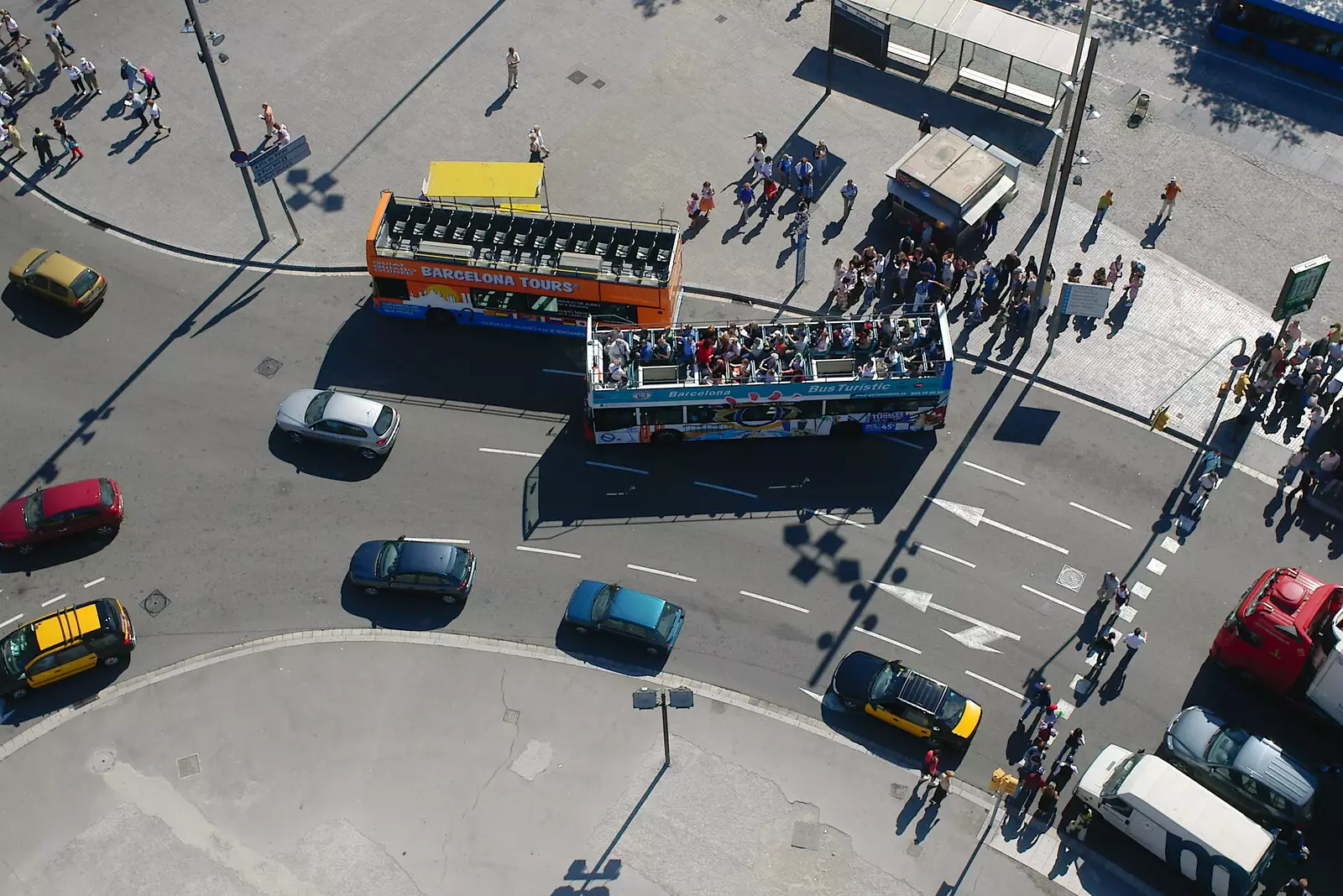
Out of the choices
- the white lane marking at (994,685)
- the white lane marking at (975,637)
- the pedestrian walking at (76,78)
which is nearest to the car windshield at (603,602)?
the white lane marking at (975,637)

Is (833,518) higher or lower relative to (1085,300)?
lower

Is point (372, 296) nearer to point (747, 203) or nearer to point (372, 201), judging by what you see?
point (372, 201)

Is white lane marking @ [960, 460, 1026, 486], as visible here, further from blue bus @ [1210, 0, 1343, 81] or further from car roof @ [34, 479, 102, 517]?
car roof @ [34, 479, 102, 517]

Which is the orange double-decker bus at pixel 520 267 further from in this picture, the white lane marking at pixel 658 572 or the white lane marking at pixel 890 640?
the white lane marking at pixel 890 640

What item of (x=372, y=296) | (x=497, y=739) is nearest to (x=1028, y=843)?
(x=497, y=739)

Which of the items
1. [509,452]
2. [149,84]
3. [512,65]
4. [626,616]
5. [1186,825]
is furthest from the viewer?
[512,65]

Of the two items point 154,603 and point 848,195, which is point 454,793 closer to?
point 154,603

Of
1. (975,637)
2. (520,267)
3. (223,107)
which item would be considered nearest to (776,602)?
(975,637)
